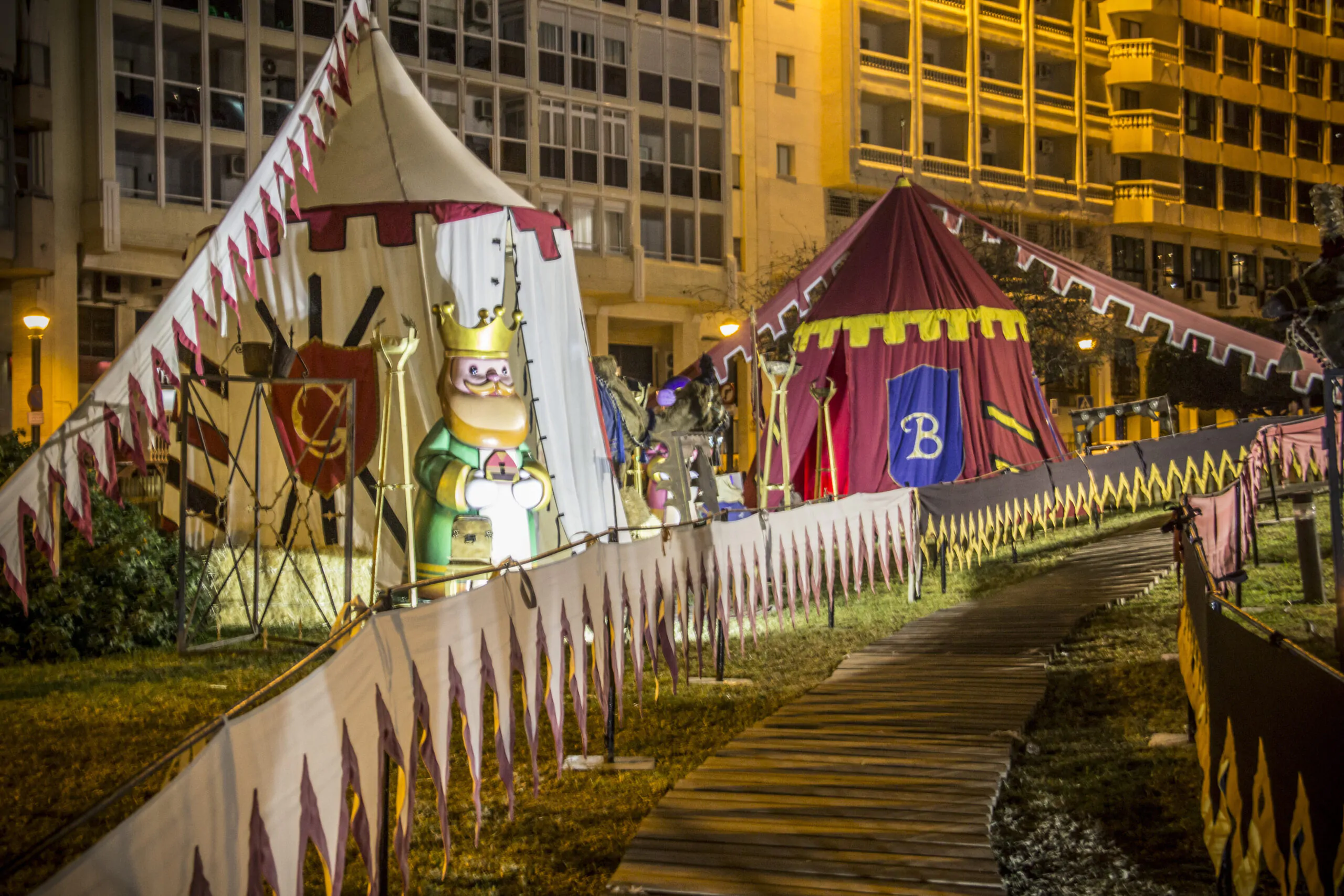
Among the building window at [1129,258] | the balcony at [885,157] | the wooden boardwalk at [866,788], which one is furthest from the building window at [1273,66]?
the wooden boardwalk at [866,788]

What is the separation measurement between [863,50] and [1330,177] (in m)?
24.3

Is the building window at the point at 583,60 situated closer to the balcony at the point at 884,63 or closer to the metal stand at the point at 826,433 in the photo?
the balcony at the point at 884,63

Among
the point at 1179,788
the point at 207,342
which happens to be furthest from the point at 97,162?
the point at 1179,788

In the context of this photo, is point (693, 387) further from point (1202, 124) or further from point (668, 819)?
point (1202, 124)

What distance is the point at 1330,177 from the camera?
55.7m

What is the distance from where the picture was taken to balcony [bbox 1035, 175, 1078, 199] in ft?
150

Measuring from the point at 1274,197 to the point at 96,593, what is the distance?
2017 inches

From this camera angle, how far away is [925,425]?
19.3 metres

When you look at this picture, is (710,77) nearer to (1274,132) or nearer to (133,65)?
(133,65)

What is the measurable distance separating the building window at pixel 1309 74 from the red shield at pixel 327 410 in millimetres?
50717

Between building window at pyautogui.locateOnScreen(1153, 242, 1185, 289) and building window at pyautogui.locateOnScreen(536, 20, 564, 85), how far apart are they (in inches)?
961

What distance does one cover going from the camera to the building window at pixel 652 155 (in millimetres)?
36625

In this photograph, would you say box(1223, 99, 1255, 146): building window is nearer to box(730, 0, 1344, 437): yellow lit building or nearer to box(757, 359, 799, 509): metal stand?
box(730, 0, 1344, 437): yellow lit building

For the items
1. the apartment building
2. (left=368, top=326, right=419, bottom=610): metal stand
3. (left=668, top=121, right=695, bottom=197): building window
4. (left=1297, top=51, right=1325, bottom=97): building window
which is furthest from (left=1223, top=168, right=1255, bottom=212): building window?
(left=368, top=326, right=419, bottom=610): metal stand
